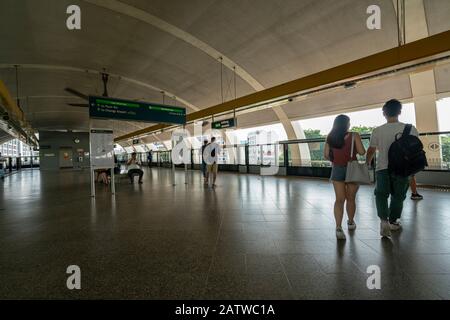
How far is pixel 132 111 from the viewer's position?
8055mm

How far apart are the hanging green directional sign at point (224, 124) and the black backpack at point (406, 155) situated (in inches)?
332

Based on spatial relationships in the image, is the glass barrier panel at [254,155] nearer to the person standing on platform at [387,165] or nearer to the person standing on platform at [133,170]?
the person standing on platform at [133,170]

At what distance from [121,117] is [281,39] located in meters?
6.55

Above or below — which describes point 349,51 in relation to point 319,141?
above

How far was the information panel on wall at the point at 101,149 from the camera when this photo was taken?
714 cm

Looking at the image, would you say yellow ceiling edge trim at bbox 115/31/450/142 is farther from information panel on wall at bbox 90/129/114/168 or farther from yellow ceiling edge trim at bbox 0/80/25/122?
yellow ceiling edge trim at bbox 0/80/25/122

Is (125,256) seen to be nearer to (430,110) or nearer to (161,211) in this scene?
(161,211)

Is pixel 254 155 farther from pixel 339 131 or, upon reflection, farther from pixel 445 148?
pixel 339 131

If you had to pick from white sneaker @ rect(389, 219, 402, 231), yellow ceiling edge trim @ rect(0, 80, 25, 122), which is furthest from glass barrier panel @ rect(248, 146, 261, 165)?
yellow ceiling edge trim @ rect(0, 80, 25, 122)

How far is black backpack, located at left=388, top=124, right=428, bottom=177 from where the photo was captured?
2830 mm

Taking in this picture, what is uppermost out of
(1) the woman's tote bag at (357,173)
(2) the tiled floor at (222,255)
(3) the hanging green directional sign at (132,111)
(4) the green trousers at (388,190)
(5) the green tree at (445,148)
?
(3) the hanging green directional sign at (132,111)

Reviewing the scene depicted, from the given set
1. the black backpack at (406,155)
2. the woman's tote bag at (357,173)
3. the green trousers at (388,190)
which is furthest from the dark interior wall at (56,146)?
the black backpack at (406,155)

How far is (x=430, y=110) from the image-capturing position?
29.8ft
